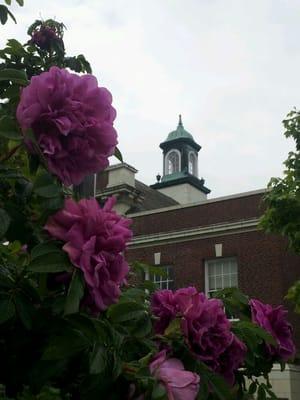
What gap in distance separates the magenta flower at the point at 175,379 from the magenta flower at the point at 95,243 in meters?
0.24

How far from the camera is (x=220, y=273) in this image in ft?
61.9

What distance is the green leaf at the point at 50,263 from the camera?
4.36 ft

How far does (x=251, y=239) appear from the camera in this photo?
18688mm

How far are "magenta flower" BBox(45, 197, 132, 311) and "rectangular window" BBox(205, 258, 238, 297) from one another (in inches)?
681

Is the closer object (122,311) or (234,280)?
(122,311)

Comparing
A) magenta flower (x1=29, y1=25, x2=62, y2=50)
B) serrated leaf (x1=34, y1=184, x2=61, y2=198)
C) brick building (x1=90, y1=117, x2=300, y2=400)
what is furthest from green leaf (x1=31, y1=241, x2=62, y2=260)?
brick building (x1=90, y1=117, x2=300, y2=400)

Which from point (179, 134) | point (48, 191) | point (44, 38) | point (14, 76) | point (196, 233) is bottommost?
point (48, 191)

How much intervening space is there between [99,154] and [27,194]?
214 millimetres

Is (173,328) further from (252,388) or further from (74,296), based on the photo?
(252,388)

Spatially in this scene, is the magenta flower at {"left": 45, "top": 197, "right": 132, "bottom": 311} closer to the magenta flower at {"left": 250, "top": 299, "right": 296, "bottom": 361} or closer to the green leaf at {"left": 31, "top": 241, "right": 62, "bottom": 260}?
the green leaf at {"left": 31, "top": 241, "right": 62, "bottom": 260}

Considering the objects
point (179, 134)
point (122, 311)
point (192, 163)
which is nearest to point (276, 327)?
point (122, 311)

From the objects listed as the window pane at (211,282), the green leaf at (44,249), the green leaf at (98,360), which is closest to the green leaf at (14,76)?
the green leaf at (44,249)

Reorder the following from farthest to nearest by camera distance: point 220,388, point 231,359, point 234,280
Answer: point 234,280 < point 231,359 < point 220,388

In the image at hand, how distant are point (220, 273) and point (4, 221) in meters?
17.8
